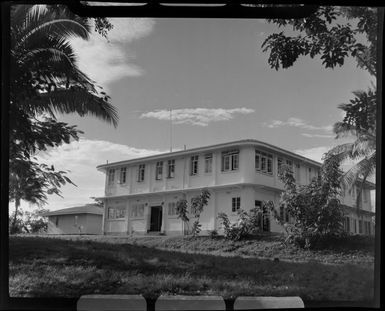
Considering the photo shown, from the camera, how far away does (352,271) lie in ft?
7.94

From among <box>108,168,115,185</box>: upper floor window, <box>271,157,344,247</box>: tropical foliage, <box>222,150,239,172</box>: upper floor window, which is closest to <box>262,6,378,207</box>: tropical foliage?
<box>271,157,344,247</box>: tropical foliage

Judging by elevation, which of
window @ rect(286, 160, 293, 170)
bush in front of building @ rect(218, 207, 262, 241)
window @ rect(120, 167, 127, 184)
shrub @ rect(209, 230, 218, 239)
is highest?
window @ rect(286, 160, 293, 170)

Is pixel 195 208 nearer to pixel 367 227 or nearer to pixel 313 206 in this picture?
pixel 313 206

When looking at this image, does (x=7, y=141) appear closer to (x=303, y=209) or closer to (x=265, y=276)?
(x=265, y=276)

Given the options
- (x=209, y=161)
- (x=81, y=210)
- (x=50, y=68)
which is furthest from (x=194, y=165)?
(x=50, y=68)

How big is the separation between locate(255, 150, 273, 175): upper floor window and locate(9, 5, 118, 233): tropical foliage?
87 centimetres

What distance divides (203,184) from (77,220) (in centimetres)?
90

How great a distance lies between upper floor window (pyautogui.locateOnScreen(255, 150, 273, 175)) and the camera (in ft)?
8.47

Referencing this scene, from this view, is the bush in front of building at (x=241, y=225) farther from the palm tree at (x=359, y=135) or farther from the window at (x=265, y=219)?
the palm tree at (x=359, y=135)

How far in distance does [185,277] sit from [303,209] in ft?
3.14

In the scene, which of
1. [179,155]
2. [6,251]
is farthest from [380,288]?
[6,251]

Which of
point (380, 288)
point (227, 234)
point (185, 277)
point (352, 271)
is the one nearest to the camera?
point (380, 288)

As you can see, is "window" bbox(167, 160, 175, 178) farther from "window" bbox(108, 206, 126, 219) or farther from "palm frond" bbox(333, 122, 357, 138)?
"palm frond" bbox(333, 122, 357, 138)

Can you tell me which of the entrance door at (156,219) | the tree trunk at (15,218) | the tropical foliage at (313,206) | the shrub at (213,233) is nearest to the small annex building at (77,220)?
the entrance door at (156,219)
